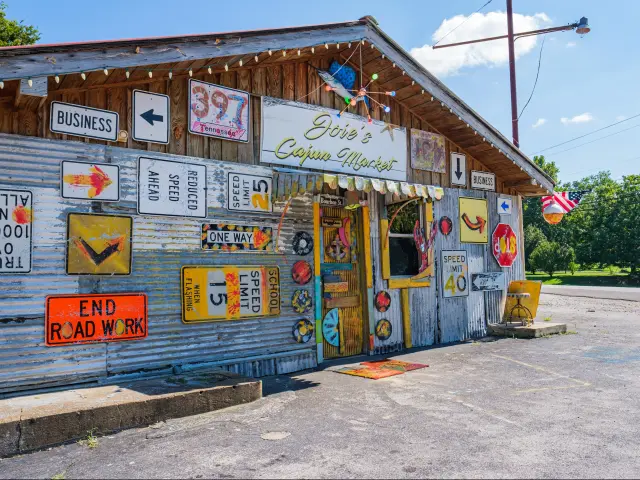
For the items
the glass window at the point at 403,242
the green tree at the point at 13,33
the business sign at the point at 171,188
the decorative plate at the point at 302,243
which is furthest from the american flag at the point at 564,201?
the green tree at the point at 13,33

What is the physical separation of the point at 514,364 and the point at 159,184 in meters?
6.23

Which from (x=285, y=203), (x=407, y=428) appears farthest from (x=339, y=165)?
(x=407, y=428)

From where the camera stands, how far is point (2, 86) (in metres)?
5.34

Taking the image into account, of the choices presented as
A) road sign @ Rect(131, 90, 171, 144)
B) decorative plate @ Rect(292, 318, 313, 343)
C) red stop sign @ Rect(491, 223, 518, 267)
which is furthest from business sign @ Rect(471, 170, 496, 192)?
road sign @ Rect(131, 90, 171, 144)

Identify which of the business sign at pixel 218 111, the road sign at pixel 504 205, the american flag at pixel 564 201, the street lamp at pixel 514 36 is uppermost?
the street lamp at pixel 514 36

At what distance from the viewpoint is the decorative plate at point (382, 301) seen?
9.57m

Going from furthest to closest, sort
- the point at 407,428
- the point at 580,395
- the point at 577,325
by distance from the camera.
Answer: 1. the point at 577,325
2. the point at 580,395
3. the point at 407,428

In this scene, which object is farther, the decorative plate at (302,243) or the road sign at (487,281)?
the road sign at (487,281)

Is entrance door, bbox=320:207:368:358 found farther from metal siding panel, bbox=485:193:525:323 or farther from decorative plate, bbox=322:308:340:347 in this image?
metal siding panel, bbox=485:193:525:323

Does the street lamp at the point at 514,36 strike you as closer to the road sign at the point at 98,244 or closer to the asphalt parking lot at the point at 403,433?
the asphalt parking lot at the point at 403,433

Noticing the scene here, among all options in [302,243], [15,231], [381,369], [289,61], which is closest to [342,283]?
[302,243]

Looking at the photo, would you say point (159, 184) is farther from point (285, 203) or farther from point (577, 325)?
point (577, 325)

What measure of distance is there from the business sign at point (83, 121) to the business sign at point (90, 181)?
1.26 feet

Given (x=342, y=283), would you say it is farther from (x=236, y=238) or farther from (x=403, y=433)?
(x=403, y=433)
